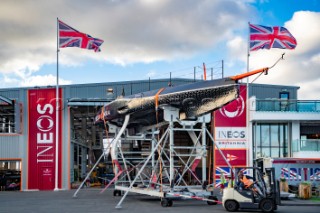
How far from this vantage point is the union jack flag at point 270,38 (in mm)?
30625

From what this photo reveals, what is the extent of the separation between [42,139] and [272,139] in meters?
17.1

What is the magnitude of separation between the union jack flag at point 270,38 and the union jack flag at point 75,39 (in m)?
10.3

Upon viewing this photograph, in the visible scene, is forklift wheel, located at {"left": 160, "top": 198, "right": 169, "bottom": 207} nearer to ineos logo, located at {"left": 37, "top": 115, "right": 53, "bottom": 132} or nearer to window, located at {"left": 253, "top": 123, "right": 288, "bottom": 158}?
ineos logo, located at {"left": 37, "top": 115, "right": 53, "bottom": 132}

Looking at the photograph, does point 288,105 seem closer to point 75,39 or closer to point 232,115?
point 232,115

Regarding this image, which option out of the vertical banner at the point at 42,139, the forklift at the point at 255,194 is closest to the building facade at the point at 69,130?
the vertical banner at the point at 42,139

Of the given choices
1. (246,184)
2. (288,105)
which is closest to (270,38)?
(288,105)

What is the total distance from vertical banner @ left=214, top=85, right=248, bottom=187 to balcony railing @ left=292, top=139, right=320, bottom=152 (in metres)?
3.56

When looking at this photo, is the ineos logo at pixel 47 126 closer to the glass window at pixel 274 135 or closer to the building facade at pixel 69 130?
the building facade at pixel 69 130

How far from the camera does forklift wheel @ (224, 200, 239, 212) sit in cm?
1903

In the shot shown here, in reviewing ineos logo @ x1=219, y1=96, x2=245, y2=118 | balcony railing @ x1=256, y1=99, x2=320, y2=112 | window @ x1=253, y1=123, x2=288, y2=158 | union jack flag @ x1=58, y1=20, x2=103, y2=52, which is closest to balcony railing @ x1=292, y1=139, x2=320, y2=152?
window @ x1=253, y1=123, x2=288, y2=158

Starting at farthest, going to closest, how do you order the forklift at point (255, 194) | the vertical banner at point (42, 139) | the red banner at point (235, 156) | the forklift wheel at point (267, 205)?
the red banner at point (235, 156)
the vertical banner at point (42, 139)
the forklift at point (255, 194)
the forklift wheel at point (267, 205)

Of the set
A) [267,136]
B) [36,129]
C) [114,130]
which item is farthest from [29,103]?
[267,136]

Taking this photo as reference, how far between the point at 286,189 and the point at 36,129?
1782cm

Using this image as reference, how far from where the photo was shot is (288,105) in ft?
118
